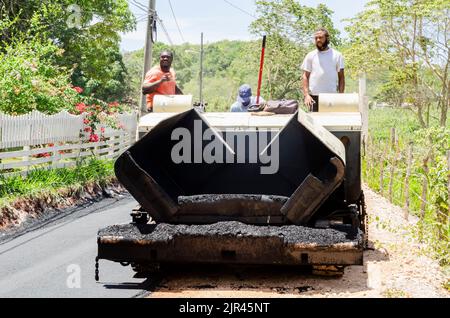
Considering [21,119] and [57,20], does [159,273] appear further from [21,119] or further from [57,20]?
[57,20]

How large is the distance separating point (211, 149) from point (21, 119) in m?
8.63

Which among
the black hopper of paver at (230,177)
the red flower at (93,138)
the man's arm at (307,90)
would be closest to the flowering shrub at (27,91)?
the red flower at (93,138)

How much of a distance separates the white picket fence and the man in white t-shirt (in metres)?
7.04

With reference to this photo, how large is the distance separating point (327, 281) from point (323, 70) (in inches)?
133

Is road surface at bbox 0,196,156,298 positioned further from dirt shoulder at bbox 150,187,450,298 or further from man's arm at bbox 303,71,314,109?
man's arm at bbox 303,71,314,109

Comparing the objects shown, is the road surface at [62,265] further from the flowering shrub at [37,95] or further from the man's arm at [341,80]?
the flowering shrub at [37,95]

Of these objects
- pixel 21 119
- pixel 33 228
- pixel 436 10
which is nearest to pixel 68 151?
pixel 21 119

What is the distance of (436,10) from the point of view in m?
30.0

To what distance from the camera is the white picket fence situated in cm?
1502

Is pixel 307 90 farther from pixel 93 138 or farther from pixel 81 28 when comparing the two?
pixel 81 28

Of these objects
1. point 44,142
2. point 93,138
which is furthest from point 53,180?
point 93,138

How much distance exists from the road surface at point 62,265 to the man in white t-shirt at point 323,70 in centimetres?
356

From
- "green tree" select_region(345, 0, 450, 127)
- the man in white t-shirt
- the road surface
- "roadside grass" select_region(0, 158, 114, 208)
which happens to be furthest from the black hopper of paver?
"green tree" select_region(345, 0, 450, 127)

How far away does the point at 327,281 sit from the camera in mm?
7500
